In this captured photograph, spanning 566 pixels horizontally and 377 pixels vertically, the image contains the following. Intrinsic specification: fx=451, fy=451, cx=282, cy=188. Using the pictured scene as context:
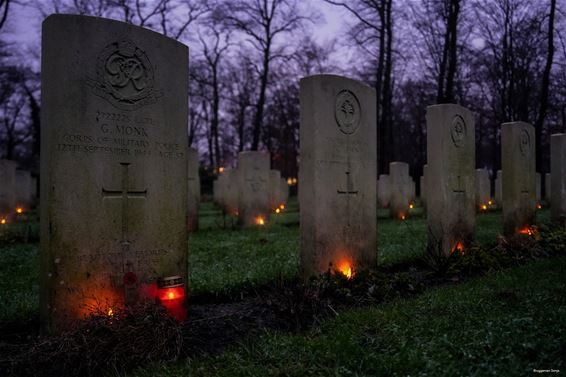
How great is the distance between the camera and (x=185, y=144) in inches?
170

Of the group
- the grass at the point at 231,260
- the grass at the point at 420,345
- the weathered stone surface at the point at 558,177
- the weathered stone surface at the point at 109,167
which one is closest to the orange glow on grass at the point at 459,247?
the grass at the point at 231,260

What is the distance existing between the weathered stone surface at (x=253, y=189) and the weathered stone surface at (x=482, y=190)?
27.7 ft

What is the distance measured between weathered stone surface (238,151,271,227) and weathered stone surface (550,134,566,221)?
7.29 meters

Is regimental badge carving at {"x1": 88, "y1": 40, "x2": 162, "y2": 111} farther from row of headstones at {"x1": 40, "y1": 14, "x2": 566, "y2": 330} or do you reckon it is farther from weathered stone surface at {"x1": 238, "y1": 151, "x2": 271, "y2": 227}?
weathered stone surface at {"x1": 238, "y1": 151, "x2": 271, "y2": 227}

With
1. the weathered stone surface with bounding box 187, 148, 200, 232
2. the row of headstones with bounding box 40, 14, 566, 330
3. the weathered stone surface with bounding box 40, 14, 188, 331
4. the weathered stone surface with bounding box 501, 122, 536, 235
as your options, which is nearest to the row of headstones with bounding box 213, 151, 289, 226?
the weathered stone surface with bounding box 187, 148, 200, 232

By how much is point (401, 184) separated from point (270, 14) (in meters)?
13.9

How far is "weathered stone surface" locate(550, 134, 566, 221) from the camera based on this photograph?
10797mm

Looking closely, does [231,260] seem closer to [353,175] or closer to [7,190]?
[353,175]

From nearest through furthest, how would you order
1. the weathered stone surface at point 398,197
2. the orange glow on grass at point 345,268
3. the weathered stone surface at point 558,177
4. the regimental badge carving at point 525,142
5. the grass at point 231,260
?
1. the grass at point 231,260
2. the orange glow on grass at point 345,268
3. the regimental badge carving at point 525,142
4. the weathered stone surface at point 558,177
5. the weathered stone surface at point 398,197

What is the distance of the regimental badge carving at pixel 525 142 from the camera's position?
9312 mm

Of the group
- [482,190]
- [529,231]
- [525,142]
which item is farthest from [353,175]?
[482,190]

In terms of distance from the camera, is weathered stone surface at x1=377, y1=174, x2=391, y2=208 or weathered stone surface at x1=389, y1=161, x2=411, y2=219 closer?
weathered stone surface at x1=389, y1=161, x2=411, y2=219

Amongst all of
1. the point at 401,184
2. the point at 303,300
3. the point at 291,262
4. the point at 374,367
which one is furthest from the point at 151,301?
the point at 401,184

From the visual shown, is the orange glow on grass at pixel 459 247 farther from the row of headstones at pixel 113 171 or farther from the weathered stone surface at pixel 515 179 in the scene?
the row of headstones at pixel 113 171
